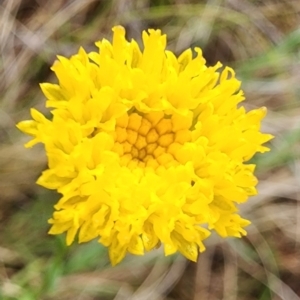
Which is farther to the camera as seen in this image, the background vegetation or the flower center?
the background vegetation

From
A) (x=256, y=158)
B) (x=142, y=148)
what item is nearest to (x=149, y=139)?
(x=142, y=148)

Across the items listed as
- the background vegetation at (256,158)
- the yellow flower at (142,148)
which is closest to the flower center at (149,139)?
the yellow flower at (142,148)

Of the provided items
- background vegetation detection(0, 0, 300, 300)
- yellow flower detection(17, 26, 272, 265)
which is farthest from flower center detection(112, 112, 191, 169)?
background vegetation detection(0, 0, 300, 300)

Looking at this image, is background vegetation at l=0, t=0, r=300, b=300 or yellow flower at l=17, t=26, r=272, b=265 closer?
yellow flower at l=17, t=26, r=272, b=265

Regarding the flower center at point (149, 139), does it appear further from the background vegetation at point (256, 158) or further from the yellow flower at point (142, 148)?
the background vegetation at point (256, 158)

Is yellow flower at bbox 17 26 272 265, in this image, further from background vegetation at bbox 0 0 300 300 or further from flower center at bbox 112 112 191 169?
background vegetation at bbox 0 0 300 300

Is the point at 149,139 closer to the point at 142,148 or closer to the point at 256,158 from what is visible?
the point at 142,148
